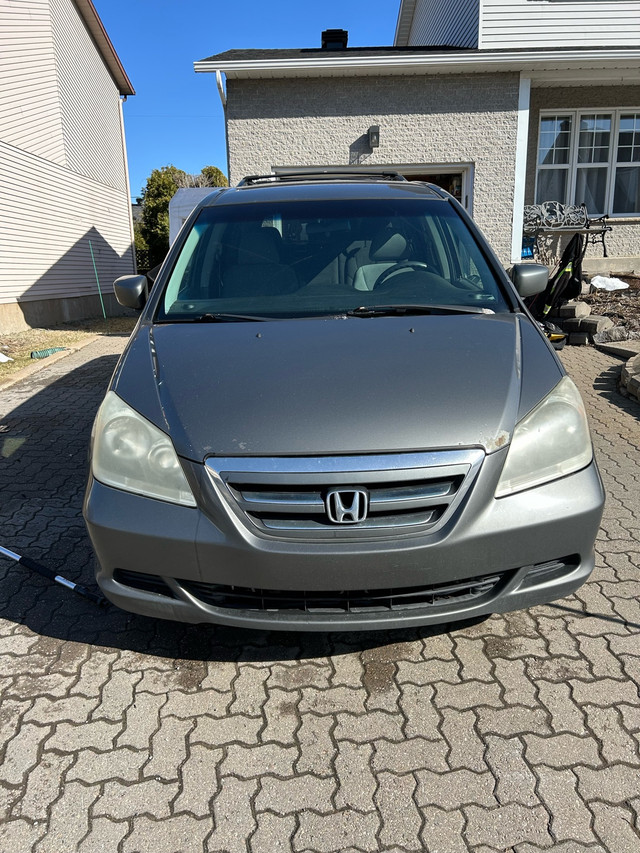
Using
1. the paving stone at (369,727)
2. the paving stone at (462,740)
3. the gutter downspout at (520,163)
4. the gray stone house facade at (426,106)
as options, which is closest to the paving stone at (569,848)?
the paving stone at (462,740)

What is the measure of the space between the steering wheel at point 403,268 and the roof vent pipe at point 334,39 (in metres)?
12.8

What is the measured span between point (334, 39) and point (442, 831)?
612 inches

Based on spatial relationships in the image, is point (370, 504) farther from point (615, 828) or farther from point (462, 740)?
point (615, 828)

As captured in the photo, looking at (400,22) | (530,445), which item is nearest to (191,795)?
(530,445)

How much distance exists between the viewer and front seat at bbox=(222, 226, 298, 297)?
3102 mm

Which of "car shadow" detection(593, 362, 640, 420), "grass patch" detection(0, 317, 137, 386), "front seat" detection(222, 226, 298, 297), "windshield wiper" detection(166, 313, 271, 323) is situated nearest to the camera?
"windshield wiper" detection(166, 313, 271, 323)

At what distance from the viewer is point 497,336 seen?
8.43 ft

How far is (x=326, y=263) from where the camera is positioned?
3236 mm

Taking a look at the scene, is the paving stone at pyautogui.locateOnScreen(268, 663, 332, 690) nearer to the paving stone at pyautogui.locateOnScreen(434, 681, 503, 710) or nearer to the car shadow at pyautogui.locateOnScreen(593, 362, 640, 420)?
the paving stone at pyautogui.locateOnScreen(434, 681, 503, 710)

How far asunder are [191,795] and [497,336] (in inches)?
78.4

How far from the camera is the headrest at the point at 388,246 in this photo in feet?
10.8

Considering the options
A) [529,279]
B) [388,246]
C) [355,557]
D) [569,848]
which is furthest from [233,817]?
[529,279]

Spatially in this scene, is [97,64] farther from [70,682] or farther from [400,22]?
[70,682]

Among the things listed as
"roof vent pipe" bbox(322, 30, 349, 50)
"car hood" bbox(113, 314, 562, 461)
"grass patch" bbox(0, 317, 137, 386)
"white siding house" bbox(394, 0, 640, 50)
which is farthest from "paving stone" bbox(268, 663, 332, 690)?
"roof vent pipe" bbox(322, 30, 349, 50)
